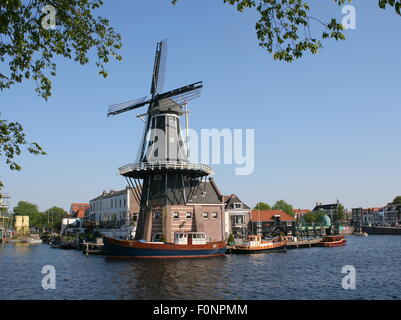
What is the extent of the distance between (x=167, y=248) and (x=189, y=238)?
13.3 feet

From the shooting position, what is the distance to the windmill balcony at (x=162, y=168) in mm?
48250

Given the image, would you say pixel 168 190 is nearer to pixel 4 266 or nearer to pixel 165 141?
pixel 165 141

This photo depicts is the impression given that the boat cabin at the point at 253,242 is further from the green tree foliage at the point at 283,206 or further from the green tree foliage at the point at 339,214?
the green tree foliage at the point at 339,214

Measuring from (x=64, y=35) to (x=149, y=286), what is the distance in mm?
18424

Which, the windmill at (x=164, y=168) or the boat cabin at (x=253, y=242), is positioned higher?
the windmill at (x=164, y=168)

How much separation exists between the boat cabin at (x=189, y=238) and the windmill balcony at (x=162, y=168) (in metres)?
8.26

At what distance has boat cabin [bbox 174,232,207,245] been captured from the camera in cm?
4672

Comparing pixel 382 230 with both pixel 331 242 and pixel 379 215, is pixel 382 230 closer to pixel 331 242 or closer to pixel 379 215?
pixel 379 215

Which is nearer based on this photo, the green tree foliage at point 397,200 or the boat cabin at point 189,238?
the boat cabin at point 189,238

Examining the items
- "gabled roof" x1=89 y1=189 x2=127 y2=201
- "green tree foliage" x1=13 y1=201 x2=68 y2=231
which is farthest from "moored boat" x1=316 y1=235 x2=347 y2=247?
"green tree foliage" x1=13 y1=201 x2=68 y2=231

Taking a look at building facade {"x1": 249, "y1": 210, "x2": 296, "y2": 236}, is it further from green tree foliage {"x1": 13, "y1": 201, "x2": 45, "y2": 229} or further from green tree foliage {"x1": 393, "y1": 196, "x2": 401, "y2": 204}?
green tree foliage {"x1": 393, "y1": 196, "x2": 401, "y2": 204}

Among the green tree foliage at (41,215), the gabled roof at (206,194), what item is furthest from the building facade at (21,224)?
the gabled roof at (206,194)

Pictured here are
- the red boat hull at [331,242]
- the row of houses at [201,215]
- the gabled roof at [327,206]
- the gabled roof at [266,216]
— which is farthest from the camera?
the gabled roof at [327,206]
